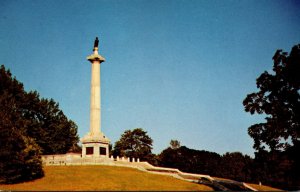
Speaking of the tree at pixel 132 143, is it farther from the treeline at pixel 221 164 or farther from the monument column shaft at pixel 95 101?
the monument column shaft at pixel 95 101

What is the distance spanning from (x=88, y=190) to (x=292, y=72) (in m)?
23.4

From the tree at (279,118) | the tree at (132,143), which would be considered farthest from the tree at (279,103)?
the tree at (132,143)

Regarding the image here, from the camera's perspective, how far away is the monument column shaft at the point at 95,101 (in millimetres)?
65688

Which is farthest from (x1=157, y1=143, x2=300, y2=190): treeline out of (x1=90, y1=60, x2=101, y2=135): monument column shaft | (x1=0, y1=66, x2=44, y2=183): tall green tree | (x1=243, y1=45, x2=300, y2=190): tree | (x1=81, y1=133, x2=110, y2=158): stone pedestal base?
(x1=90, y1=60, x2=101, y2=135): monument column shaft

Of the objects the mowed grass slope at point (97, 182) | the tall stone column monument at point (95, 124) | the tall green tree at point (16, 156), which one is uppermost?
the tall stone column monument at point (95, 124)

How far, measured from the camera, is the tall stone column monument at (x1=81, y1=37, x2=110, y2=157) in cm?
6331

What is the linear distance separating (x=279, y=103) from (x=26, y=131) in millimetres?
50157

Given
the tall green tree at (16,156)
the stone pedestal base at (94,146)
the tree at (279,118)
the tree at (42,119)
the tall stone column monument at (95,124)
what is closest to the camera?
the tree at (279,118)

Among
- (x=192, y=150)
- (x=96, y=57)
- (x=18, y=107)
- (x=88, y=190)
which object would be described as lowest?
(x=88, y=190)

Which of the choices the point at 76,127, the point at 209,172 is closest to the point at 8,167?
the point at 76,127

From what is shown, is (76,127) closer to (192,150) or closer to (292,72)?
(192,150)

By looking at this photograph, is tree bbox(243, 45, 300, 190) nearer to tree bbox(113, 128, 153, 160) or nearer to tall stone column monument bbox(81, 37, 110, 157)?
tall stone column monument bbox(81, 37, 110, 157)

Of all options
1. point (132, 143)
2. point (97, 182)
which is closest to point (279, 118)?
point (97, 182)

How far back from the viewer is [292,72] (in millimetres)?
37031
